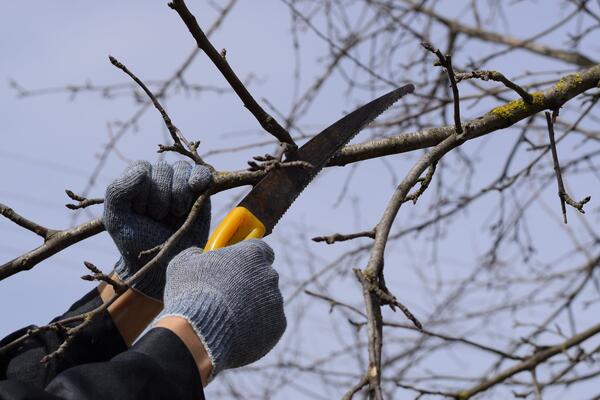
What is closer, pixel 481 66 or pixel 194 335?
Result: pixel 194 335

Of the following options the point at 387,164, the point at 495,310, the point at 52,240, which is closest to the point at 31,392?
the point at 52,240

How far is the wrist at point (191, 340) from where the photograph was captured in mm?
2223

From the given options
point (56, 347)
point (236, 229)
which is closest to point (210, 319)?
point (236, 229)

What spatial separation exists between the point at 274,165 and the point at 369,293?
68 cm

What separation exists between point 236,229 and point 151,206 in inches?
11.9

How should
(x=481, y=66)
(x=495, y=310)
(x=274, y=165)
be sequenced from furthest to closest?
1. (x=495, y=310)
2. (x=481, y=66)
3. (x=274, y=165)

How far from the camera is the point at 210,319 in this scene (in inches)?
89.2

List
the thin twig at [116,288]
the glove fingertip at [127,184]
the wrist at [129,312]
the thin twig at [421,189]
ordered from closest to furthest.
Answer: the thin twig at [116,288] < the thin twig at [421,189] < the glove fingertip at [127,184] < the wrist at [129,312]

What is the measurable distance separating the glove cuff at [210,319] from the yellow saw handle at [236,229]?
0.28m

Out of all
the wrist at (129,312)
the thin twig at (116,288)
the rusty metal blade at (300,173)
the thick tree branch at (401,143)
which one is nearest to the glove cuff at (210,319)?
the thin twig at (116,288)

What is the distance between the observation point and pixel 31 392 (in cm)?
195

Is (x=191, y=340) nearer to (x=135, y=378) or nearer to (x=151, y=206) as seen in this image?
(x=135, y=378)

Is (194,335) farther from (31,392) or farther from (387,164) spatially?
(387,164)

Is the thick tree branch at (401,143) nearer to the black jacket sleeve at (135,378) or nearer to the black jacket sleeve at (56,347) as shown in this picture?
the black jacket sleeve at (56,347)
